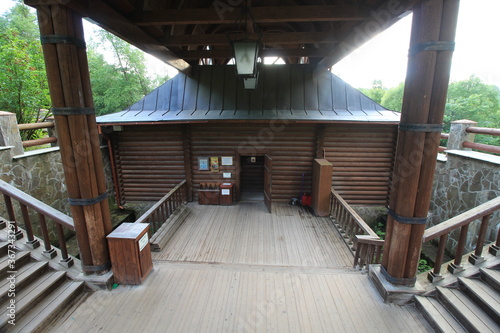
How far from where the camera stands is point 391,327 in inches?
105

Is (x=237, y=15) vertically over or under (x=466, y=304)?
over

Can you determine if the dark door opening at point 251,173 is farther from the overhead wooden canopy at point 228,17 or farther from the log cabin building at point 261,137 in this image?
the overhead wooden canopy at point 228,17

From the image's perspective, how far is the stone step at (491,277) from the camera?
2637 mm

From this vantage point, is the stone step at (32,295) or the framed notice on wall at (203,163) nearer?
the stone step at (32,295)

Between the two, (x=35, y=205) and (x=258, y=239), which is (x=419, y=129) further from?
(x=35, y=205)

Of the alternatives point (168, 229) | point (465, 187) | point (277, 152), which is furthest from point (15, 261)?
point (465, 187)

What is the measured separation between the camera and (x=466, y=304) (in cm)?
261

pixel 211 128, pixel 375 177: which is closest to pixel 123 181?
pixel 211 128

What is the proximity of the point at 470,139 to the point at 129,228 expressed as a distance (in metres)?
8.24

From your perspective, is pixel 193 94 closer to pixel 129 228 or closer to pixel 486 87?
pixel 129 228

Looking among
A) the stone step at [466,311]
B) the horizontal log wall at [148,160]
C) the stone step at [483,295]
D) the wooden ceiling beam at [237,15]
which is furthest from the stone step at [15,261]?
the stone step at [483,295]

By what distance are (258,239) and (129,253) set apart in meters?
2.73

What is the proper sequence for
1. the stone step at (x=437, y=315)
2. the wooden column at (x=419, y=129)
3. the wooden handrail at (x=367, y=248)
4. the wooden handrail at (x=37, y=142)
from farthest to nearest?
the wooden handrail at (x=37, y=142), the wooden handrail at (x=367, y=248), the stone step at (x=437, y=315), the wooden column at (x=419, y=129)

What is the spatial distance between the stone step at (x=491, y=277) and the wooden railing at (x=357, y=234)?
1.14 meters
